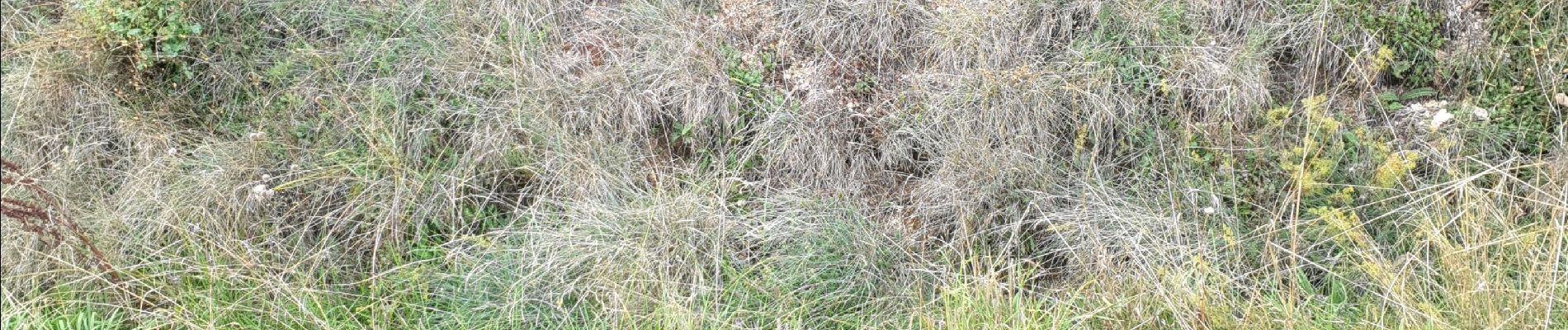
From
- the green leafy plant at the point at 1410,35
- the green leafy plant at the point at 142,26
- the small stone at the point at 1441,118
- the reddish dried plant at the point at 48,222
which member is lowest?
the reddish dried plant at the point at 48,222

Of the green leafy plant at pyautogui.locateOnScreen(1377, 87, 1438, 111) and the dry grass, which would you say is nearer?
the dry grass

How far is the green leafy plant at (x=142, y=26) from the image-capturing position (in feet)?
11.7

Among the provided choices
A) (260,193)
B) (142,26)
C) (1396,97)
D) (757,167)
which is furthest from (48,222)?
(1396,97)

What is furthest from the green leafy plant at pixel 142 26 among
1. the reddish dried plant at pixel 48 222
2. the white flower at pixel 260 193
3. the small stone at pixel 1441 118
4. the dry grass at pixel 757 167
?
the small stone at pixel 1441 118

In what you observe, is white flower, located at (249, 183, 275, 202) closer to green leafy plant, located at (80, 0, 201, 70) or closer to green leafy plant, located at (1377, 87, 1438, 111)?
green leafy plant, located at (80, 0, 201, 70)

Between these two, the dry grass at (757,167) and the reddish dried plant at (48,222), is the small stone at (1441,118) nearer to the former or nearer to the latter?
the dry grass at (757,167)

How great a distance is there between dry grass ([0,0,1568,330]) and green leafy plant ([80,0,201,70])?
0.05 meters

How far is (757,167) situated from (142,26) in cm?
208

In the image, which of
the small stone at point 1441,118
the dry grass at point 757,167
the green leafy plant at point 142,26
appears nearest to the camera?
the dry grass at point 757,167

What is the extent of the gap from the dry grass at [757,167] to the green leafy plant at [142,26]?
5cm

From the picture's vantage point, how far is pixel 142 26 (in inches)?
141

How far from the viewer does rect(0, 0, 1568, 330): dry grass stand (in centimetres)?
295

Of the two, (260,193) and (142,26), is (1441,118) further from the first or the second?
(142,26)

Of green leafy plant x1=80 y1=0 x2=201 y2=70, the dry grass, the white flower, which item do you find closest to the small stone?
the dry grass
